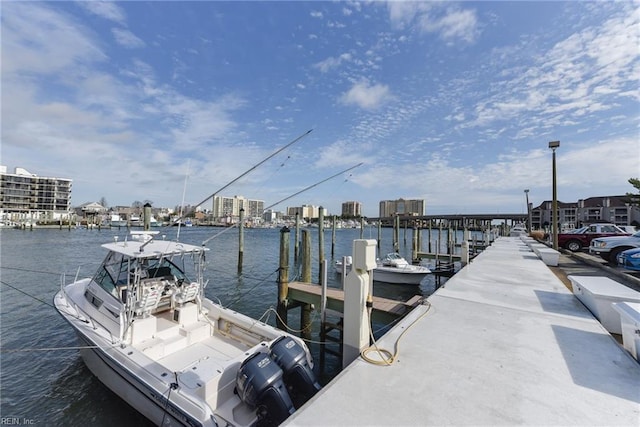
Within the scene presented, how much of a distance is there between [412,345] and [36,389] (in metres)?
8.20

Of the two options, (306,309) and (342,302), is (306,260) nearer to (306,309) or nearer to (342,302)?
(306,309)

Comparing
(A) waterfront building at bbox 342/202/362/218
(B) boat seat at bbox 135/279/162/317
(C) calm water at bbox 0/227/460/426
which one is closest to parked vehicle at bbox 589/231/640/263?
(C) calm water at bbox 0/227/460/426

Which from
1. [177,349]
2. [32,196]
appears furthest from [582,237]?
[32,196]

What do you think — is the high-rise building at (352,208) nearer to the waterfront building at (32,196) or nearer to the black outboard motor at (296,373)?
the waterfront building at (32,196)

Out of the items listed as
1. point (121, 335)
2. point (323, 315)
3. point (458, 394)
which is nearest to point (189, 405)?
point (121, 335)

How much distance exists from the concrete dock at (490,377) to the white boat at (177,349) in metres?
1.23

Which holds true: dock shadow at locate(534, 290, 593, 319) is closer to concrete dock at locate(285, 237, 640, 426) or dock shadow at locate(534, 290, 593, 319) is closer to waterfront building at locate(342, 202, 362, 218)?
concrete dock at locate(285, 237, 640, 426)

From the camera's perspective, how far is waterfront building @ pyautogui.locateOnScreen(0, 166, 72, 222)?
6406cm

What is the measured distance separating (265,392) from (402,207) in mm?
130523

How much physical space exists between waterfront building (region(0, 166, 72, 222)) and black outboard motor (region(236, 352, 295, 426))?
82449 mm

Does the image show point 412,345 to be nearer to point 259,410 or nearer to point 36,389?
point 259,410

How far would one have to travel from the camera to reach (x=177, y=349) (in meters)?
5.45

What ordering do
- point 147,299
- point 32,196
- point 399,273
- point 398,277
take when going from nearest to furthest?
point 147,299, point 399,273, point 398,277, point 32,196

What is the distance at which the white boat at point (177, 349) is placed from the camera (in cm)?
351
